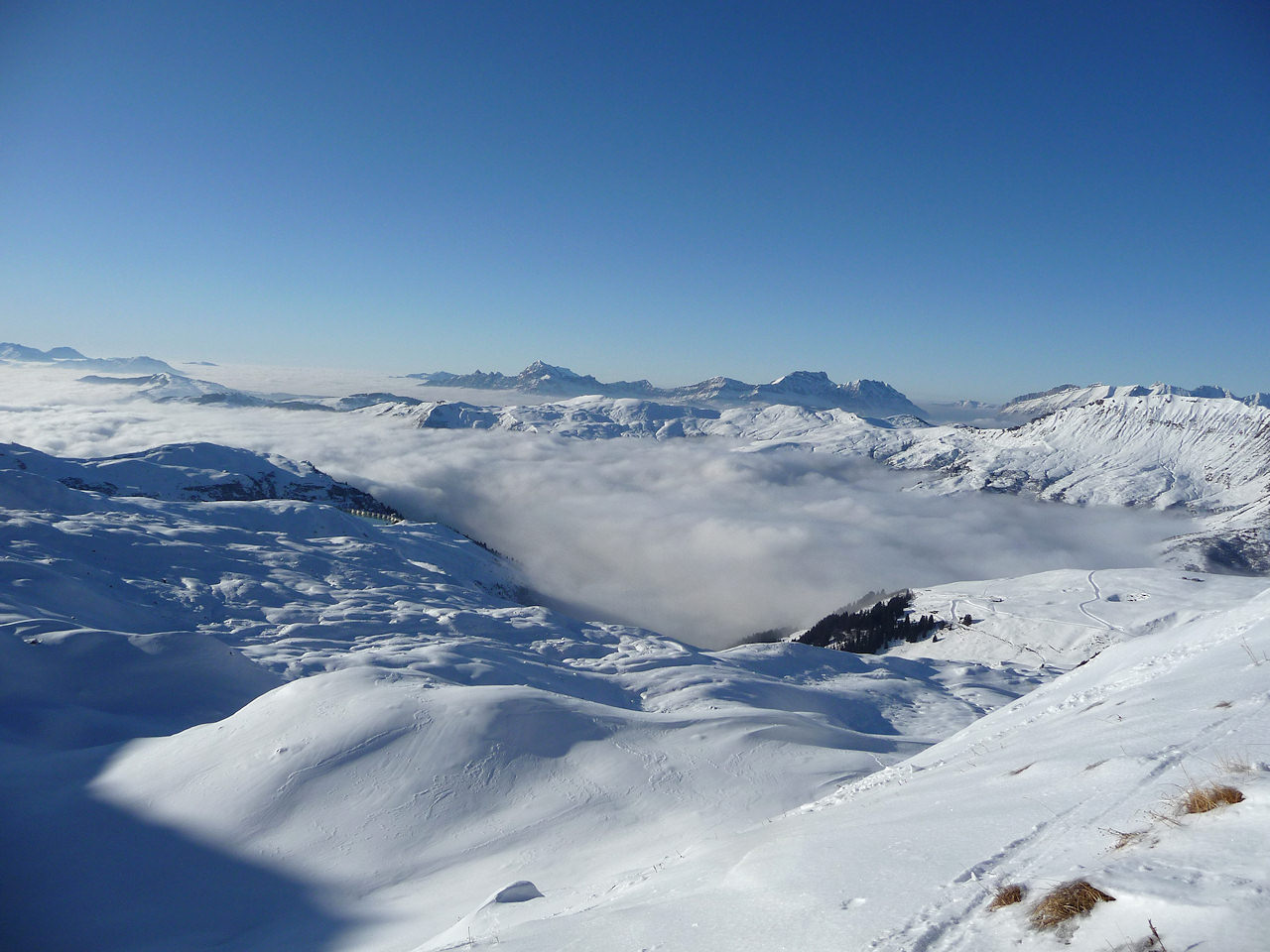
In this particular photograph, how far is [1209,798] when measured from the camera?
6113mm

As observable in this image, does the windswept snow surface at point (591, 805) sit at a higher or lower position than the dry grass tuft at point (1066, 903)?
lower

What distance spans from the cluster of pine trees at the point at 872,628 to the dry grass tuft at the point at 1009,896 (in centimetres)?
12837

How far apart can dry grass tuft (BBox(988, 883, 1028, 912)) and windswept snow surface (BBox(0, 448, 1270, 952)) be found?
300 mm

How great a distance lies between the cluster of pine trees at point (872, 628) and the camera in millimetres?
133125

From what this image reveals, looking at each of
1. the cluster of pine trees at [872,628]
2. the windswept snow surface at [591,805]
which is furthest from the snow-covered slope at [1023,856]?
the cluster of pine trees at [872,628]

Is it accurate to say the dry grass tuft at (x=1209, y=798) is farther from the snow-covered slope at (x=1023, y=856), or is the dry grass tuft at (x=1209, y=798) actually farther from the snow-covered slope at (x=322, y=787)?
the snow-covered slope at (x=322, y=787)

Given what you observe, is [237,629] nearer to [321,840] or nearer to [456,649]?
[456,649]

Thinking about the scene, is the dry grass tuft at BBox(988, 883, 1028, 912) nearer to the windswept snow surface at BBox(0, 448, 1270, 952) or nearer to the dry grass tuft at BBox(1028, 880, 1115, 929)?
the windswept snow surface at BBox(0, 448, 1270, 952)

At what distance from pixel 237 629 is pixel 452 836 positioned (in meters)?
81.9

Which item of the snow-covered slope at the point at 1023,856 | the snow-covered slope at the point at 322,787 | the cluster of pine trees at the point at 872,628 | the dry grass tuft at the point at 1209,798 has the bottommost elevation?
the cluster of pine trees at the point at 872,628

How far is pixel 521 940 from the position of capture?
877 centimetres

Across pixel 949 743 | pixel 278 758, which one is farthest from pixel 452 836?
pixel 949 743

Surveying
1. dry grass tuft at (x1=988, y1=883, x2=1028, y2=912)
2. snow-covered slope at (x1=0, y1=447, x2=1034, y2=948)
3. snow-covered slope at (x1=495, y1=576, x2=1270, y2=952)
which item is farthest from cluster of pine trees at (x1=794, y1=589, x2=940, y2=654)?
dry grass tuft at (x1=988, y1=883, x2=1028, y2=912)

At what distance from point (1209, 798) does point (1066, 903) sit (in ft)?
7.68
